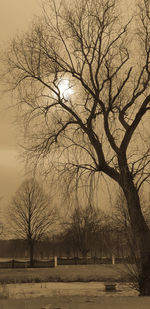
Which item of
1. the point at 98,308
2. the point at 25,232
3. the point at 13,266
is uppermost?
the point at 25,232

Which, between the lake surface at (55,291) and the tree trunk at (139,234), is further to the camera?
the lake surface at (55,291)

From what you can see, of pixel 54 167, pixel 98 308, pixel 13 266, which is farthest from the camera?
pixel 13 266

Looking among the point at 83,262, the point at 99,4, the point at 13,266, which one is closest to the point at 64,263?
the point at 83,262

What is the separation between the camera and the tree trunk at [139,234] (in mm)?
11430

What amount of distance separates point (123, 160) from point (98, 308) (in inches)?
217

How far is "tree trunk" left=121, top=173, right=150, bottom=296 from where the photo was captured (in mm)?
11430

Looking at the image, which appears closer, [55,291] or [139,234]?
[139,234]

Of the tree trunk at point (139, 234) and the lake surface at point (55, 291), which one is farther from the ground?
the tree trunk at point (139, 234)

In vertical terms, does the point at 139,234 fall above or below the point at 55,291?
above

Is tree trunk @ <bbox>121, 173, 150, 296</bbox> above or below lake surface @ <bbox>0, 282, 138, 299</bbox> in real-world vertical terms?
above

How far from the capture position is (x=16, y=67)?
1309 centimetres

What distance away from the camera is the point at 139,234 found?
11578mm

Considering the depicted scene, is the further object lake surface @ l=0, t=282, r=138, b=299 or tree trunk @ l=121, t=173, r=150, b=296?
lake surface @ l=0, t=282, r=138, b=299

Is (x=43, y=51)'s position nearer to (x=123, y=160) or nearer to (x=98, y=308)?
(x=123, y=160)
